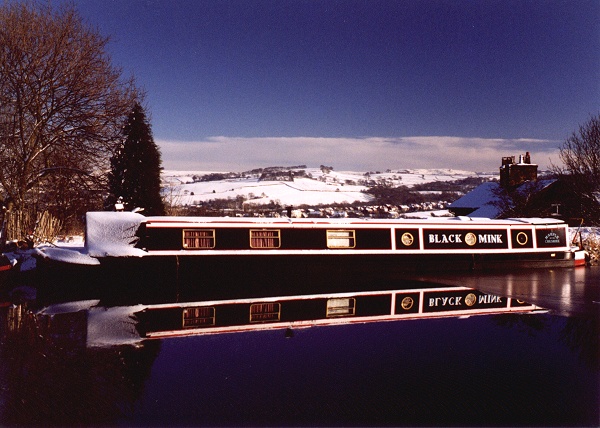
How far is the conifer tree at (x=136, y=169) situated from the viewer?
21266 mm

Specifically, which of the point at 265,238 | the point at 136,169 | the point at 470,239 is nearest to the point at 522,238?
the point at 470,239

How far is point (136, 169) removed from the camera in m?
21.4

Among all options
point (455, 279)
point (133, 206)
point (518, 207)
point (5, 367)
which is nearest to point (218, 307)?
point (5, 367)

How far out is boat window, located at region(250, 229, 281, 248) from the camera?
554 inches

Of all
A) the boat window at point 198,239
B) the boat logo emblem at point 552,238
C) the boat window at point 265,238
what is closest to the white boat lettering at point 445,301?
the boat window at point 265,238

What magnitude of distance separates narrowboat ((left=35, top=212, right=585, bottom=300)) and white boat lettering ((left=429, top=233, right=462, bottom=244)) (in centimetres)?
3

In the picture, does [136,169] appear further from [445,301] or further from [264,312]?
[445,301]

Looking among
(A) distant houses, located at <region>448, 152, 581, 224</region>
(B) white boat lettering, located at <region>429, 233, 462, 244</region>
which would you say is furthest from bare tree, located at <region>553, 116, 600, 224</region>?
(B) white boat lettering, located at <region>429, 233, 462, 244</region>

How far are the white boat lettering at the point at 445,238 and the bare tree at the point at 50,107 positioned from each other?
42.8 ft

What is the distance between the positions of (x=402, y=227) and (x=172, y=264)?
657 centimetres

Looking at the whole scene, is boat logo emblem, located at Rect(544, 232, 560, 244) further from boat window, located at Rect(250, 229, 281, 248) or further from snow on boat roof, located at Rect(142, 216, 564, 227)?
boat window, located at Rect(250, 229, 281, 248)

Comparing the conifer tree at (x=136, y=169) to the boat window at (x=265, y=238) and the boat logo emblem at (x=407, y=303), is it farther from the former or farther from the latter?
the boat logo emblem at (x=407, y=303)

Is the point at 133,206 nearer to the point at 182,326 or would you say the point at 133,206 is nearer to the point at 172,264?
the point at 172,264

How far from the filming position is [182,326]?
853cm
